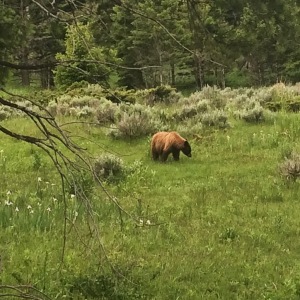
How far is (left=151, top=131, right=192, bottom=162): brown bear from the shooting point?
1084 cm

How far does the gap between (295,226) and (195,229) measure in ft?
4.13

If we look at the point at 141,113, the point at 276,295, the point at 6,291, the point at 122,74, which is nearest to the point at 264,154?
the point at 141,113

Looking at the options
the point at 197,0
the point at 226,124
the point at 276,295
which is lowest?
the point at 276,295

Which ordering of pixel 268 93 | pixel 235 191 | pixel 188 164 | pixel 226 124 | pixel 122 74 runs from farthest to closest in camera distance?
pixel 122 74, pixel 268 93, pixel 226 124, pixel 188 164, pixel 235 191

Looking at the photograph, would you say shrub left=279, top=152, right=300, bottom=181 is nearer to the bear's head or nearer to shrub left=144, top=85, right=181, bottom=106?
the bear's head

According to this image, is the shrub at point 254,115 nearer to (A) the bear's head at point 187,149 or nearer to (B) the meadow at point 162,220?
(B) the meadow at point 162,220

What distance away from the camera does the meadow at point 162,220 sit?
16.5ft

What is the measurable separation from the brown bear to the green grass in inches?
8.7

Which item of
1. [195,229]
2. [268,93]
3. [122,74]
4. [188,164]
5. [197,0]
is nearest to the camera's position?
[197,0]

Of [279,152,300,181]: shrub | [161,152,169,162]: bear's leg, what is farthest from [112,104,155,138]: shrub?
[279,152,300,181]: shrub

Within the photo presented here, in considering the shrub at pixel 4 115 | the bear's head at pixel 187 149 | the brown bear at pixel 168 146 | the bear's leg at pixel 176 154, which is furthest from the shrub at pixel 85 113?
the bear's head at pixel 187 149

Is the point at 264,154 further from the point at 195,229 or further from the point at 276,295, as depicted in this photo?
the point at 276,295

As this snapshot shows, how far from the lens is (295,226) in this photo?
711 centimetres

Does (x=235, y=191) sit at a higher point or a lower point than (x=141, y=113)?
lower
